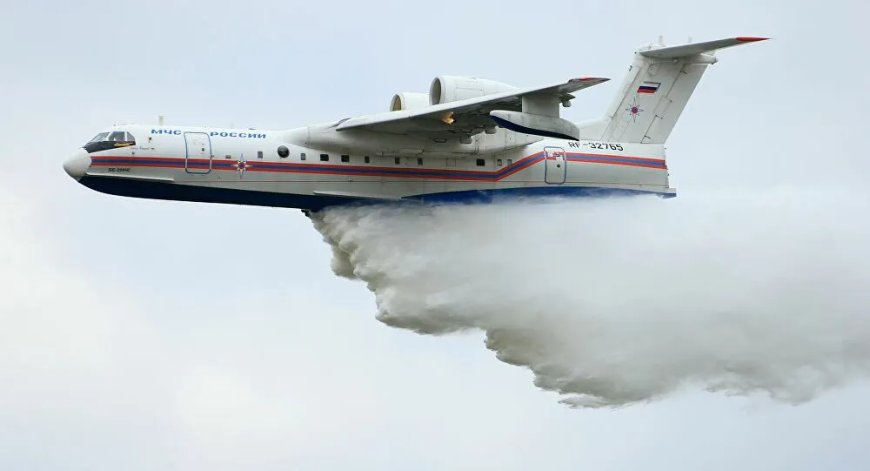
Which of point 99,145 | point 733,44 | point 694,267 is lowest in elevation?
point 694,267

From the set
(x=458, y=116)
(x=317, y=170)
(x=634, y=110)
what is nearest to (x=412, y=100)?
(x=458, y=116)

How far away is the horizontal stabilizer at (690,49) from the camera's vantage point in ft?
76.1

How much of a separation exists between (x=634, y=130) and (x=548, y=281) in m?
3.72

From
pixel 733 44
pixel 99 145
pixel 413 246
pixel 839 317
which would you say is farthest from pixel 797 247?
pixel 99 145

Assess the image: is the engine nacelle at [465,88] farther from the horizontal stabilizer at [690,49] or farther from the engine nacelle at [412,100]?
the horizontal stabilizer at [690,49]

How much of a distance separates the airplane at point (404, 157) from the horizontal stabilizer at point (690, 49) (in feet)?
0.11

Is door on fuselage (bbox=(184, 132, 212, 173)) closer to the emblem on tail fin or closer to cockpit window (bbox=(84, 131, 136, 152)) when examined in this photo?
cockpit window (bbox=(84, 131, 136, 152))

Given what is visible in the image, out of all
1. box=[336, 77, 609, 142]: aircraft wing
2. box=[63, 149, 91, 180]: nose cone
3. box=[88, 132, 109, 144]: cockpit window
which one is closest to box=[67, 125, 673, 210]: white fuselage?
box=[63, 149, 91, 180]: nose cone

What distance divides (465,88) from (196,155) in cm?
378

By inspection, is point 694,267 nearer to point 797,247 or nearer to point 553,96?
point 797,247

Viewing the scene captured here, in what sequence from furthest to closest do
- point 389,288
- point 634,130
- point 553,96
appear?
1. point 634,130
2. point 389,288
3. point 553,96

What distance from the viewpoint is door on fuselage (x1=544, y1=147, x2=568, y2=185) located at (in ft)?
77.8

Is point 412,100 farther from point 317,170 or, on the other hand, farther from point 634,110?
point 634,110

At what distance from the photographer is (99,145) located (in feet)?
71.2
